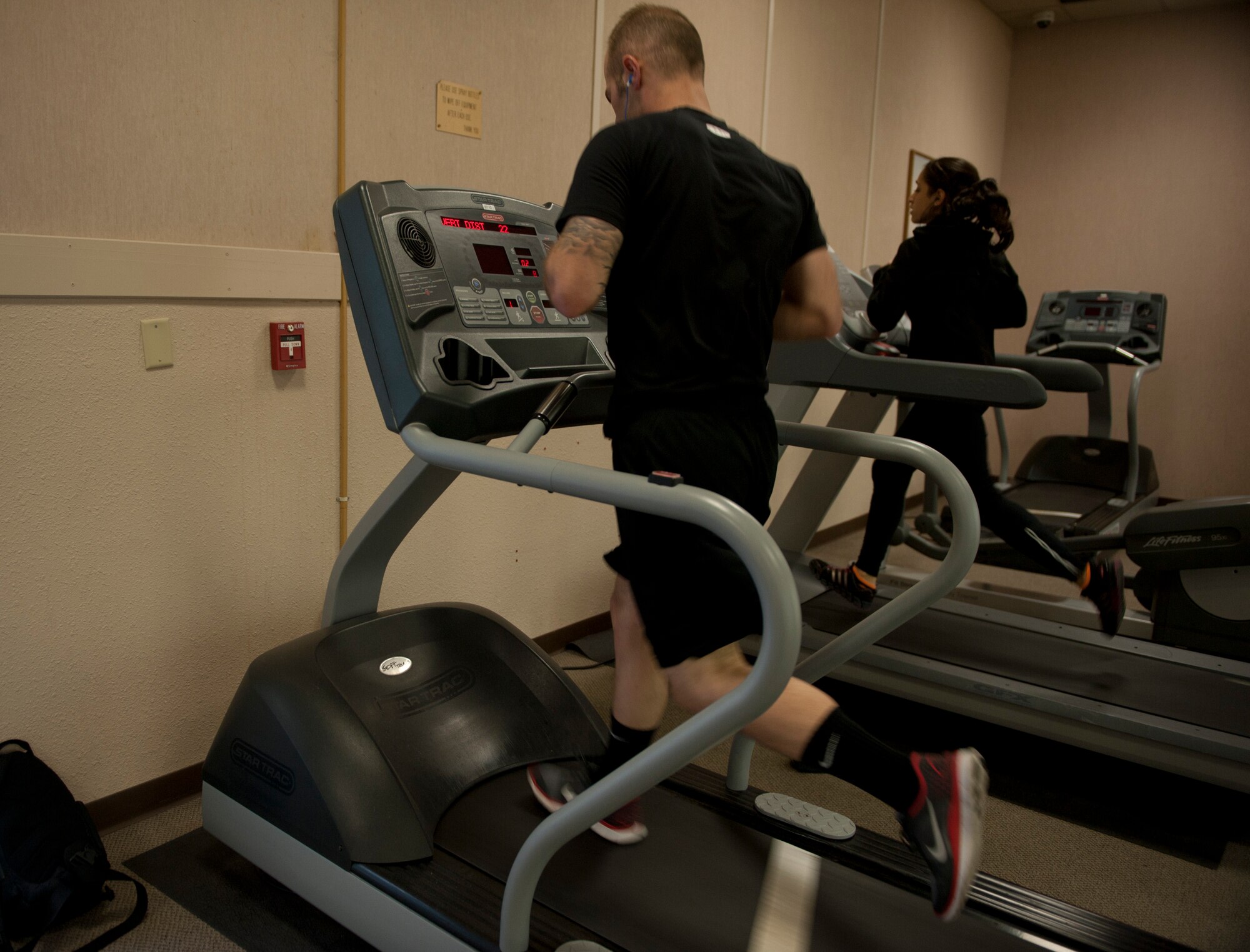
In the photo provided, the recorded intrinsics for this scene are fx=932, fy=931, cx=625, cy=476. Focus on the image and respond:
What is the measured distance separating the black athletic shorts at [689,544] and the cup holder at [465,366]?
259 mm

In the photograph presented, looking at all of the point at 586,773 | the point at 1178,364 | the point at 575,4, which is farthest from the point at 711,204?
the point at 1178,364

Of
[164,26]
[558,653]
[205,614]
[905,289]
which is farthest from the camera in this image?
[558,653]

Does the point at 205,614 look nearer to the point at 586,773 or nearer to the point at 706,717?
the point at 586,773

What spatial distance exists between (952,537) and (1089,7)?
5742 millimetres

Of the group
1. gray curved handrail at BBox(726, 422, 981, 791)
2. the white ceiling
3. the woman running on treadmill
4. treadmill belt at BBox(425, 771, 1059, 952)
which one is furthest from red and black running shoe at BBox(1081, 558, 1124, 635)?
the white ceiling

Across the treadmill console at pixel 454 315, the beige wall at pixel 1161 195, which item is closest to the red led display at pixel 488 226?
the treadmill console at pixel 454 315

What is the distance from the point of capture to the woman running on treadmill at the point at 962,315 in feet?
9.11

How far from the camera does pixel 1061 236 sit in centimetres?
657

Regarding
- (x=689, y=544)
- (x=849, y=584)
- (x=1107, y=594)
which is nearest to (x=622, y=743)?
(x=689, y=544)

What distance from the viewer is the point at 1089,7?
5961mm

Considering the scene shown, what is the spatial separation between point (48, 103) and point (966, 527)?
1.93 m

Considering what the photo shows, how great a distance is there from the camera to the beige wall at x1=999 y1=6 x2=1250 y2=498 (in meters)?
5.96

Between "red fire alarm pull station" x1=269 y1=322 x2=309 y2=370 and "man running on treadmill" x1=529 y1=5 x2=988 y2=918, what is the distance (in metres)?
1.07

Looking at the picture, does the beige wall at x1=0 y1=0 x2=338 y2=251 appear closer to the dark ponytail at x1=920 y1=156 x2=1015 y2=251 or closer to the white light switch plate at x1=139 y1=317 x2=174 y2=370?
the white light switch plate at x1=139 y1=317 x2=174 y2=370
